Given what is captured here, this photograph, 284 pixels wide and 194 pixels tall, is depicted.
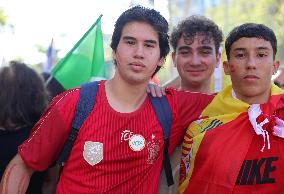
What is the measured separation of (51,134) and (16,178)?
31 cm

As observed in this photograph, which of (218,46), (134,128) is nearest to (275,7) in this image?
(218,46)

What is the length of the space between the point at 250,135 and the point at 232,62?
45 centimetres

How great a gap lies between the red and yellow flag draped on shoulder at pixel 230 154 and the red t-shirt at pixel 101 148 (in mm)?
224

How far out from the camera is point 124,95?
9.00 feet

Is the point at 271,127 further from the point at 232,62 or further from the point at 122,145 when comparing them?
the point at 122,145

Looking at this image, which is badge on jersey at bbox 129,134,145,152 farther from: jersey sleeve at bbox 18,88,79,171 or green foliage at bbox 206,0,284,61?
green foliage at bbox 206,0,284,61

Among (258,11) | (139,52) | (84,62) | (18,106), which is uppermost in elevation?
(258,11)

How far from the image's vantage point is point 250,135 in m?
2.63

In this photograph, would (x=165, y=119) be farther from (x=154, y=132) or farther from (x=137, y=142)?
(x=137, y=142)

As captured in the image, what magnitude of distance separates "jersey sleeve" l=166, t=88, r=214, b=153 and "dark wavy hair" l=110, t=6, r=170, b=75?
0.88ft

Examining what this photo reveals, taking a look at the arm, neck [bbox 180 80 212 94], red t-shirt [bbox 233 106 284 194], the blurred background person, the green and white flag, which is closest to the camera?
red t-shirt [bbox 233 106 284 194]

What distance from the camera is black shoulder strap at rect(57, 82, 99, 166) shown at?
2572mm

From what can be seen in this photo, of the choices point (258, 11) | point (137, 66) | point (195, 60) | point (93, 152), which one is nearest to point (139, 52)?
point (137, 66)

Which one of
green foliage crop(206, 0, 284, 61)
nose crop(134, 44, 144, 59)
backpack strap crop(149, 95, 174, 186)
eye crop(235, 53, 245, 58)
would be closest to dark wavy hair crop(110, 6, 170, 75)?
nose crop(134, 44, 144, 59)
